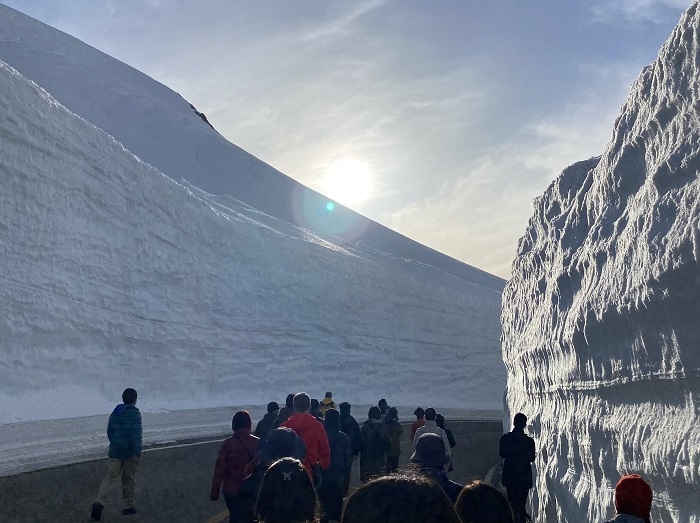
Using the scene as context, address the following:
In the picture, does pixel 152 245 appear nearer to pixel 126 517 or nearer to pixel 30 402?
pixel 30 402

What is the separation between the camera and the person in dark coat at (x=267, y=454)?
537 cm

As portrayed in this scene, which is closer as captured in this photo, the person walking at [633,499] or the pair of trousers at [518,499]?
the person walking at [633,499]

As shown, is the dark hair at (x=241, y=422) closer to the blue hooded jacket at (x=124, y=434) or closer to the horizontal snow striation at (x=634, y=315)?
the blue hooded jacket at (x=124, y=434)

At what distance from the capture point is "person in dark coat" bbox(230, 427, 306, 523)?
17.6 ft

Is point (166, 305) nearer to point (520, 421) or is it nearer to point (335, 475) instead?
point (335, 475)

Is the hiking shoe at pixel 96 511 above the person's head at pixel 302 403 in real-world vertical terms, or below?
below

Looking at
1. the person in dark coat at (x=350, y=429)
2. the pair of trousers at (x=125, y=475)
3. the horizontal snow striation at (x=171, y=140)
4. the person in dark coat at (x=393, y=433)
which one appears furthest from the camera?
the horizontal snow striation at (x=171, y=140)

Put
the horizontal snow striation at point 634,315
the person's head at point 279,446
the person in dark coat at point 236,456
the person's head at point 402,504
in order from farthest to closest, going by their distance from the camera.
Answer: the person in dark coat at point 236,456 → the person's head at point 279,446 → the horizontal snow striation at point 634,315 → the person's head at point 402,504

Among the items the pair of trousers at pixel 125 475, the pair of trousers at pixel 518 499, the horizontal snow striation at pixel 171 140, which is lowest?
the pair of trousers at pixel 518 499

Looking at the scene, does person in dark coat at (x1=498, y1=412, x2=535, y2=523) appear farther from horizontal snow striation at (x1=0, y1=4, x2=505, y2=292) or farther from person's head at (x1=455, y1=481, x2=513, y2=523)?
horizontal snow striation at (x1=0, y1=4, x2=505, y2=292)

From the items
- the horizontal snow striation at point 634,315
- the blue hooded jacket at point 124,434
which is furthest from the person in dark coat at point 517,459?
the blue hooded jacket at point 124,434

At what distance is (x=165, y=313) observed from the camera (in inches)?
1027

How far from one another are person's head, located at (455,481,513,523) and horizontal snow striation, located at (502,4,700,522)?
1.75 meters

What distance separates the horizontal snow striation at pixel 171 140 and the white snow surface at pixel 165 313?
24353mm
